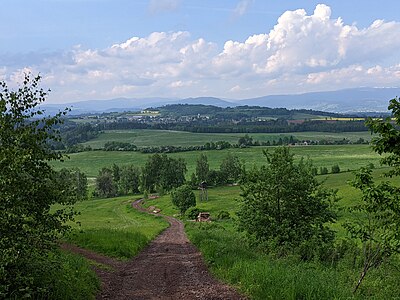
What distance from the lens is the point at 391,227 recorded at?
11.3 m

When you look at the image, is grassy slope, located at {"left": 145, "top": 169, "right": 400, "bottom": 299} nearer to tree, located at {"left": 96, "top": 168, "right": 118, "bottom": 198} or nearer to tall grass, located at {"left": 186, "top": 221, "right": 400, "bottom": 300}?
tall grass, located at {"left": 186, "top": 221, "right": 400, "bottom": 300}

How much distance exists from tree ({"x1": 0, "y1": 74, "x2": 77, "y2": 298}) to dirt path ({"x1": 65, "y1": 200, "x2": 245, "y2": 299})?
13.5 feet

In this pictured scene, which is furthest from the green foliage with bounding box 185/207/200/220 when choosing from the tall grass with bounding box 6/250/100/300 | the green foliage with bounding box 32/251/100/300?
the tall grass with bounding box 6/250/100/300

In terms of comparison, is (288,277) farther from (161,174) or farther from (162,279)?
(161,174)

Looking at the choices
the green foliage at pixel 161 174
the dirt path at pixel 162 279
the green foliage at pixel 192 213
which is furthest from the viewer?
the green foliage at pixel 161 174

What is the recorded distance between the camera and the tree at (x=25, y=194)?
10.5 m

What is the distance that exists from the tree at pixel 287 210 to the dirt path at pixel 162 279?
→ 4002 mm

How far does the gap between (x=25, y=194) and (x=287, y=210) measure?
1439cm

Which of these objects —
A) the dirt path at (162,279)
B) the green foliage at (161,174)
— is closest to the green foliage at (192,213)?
the dirt path at (162,279)

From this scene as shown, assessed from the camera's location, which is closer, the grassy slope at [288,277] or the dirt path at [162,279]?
the grassy slope at [288,277]

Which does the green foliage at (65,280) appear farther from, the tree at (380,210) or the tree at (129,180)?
the tree at (129,180)

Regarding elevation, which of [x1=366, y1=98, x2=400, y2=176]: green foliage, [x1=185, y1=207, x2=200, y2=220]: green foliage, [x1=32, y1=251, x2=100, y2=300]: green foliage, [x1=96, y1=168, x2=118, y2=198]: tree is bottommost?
[x1=96, y1=168, x2=118, y2=198]: tree

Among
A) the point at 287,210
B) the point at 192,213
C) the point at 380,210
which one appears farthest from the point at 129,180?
the point at 380,210

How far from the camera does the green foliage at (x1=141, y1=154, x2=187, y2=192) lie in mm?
132125
